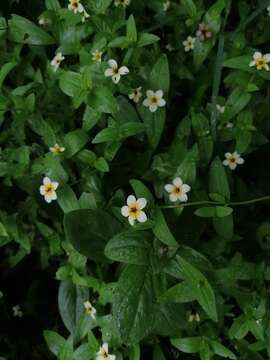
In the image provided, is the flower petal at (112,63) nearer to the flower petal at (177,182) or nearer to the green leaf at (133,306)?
the flower petal at (177,182)

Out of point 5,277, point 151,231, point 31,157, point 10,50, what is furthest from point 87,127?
point 5,277

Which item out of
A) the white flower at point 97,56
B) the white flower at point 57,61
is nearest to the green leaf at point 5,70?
the white flower at point 57,61

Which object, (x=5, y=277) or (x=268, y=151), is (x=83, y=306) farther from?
(x=268, y=151)

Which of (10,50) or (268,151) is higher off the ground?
(10,50)

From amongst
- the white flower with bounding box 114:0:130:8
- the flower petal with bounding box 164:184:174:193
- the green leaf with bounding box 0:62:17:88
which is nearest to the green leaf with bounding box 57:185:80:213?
the flower petal with bounding box 164:184:174:193

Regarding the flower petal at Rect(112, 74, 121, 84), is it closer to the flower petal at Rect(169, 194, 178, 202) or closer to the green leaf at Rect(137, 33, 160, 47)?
the green leaf at Rect(137, 33, 160, 47)

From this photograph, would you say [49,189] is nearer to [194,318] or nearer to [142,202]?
[142,202]
